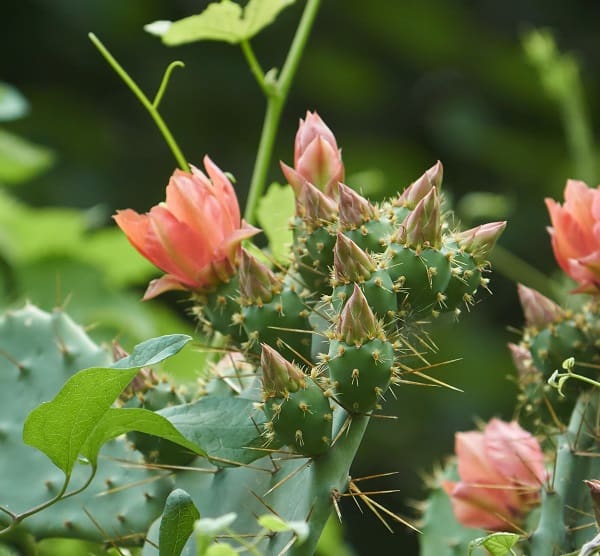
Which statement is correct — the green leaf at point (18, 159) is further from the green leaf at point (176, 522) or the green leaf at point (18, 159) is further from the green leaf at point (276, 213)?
the green leaf at point (176, 522)

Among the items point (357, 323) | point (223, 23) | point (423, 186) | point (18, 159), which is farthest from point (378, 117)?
point (357, 323)

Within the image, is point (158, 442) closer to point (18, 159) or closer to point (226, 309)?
point (226, 309)

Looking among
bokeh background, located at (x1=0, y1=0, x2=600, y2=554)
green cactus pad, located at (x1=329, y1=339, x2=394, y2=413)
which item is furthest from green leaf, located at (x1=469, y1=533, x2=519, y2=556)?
bokeh background, located at (x1=0, y1=0, x2=600, y2=554)

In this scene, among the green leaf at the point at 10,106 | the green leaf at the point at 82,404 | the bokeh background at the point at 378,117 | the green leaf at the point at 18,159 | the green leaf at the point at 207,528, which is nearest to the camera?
the green leaf at the point at 207,528

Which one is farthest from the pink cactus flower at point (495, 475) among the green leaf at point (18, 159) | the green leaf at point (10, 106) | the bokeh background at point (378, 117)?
the bokeh background at point (378, 117)

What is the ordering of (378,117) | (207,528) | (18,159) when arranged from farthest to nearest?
(378,117), (18,159), (207,528)

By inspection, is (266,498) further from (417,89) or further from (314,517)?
(417,89)

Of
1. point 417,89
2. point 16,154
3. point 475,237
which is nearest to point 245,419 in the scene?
point 475,237
